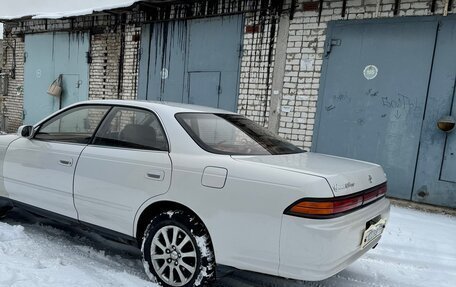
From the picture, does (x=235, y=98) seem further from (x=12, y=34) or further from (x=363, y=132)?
(x=12, y=34)

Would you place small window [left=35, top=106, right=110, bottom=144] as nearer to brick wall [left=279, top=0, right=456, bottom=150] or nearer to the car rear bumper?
the car rear bumper

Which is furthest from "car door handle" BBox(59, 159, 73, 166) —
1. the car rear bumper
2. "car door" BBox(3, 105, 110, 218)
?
the car rear bumper

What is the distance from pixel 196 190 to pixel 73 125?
1.64 metres

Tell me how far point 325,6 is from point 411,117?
7.20 feet

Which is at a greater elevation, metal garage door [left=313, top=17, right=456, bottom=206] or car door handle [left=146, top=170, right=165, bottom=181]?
metal garage door [left=313, top=17, right=456, bottom=206]

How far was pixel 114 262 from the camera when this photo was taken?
117 inches

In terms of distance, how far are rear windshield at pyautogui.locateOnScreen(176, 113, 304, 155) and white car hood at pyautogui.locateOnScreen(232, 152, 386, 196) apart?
0.54ft

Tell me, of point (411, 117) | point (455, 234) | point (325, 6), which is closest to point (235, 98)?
point (325, 6)

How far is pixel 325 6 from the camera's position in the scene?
231 inches

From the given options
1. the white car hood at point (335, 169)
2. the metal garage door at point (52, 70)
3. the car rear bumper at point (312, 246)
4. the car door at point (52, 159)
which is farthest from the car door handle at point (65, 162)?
the metal garage door at point (52, 70)

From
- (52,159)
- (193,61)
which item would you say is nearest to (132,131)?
(52,159)

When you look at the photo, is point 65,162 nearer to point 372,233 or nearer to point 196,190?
point 196,190

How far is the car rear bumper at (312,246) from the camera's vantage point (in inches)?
81.7

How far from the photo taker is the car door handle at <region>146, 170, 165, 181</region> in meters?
2.57
